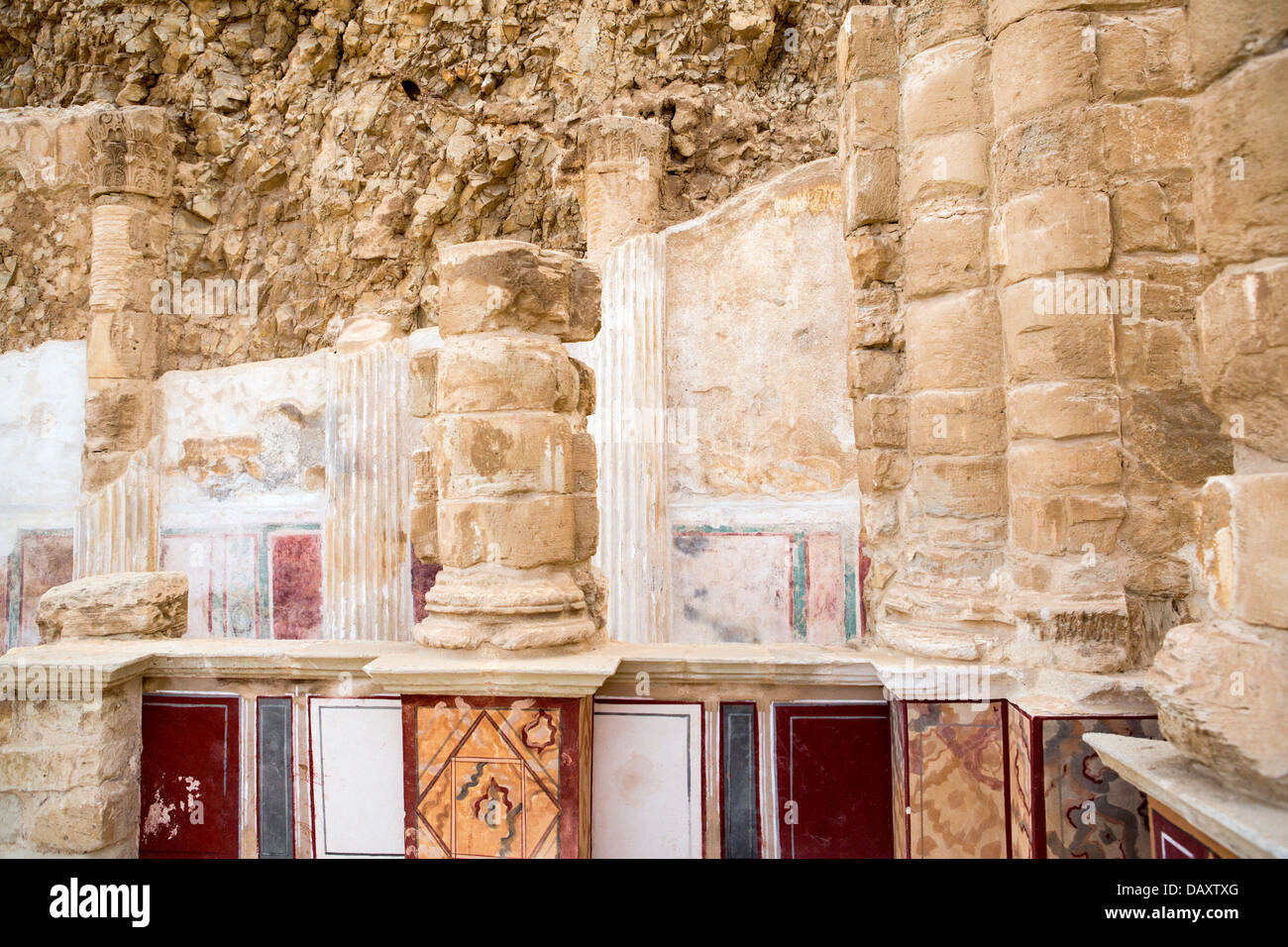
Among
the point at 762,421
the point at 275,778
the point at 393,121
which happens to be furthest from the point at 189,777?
the point at 393,121

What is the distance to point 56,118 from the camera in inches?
379

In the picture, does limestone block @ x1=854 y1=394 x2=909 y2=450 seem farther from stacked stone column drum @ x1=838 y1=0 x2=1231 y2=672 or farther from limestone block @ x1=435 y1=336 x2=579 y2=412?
limestone block @ x1=435 y1=336 x2=579 y2=412

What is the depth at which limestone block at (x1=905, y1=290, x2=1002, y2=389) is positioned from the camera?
3703 millimetres

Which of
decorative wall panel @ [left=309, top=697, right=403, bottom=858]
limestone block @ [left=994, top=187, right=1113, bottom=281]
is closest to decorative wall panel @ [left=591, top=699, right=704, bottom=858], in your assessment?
decorative wall panel @ [left=309, top=697, right=403, bottom=858]

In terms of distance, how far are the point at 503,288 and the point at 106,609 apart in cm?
239

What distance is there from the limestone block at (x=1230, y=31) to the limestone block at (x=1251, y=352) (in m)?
0.50

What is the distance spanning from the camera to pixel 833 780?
12.3 feet

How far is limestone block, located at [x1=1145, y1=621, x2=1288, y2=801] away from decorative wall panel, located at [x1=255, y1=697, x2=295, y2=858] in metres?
3.26

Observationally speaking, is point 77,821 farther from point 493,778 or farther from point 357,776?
point 493,778

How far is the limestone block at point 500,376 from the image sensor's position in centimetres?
382

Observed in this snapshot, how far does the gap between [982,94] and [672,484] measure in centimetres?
429
